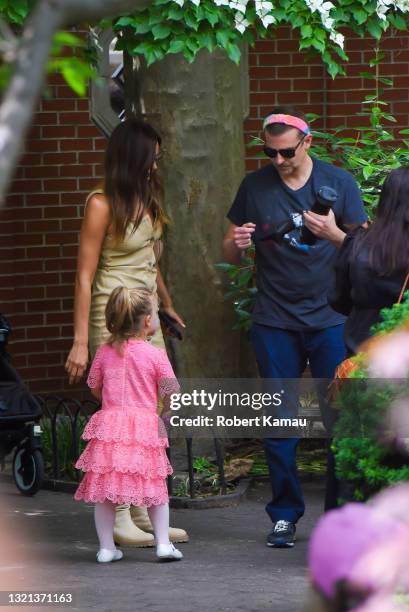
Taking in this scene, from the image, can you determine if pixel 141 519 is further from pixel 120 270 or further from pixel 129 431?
pixel 120 270

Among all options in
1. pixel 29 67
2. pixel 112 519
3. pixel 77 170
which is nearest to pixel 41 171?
pixel 77 170

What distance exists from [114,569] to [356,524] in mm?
3993

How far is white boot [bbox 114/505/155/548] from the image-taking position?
632 cm

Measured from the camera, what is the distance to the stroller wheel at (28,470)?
7.62 metres

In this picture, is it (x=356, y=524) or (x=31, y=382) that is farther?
(x=31, y=382)

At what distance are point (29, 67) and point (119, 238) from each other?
4.06 metres

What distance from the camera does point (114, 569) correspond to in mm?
5910

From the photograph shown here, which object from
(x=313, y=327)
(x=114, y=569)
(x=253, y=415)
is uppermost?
(x=313, y=327)

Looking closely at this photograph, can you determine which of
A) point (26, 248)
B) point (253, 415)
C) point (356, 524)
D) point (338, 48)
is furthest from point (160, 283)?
point (356, 524)

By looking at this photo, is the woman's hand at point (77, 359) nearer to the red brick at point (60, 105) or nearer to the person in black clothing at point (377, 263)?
the person in black clothing at point (377, 263)

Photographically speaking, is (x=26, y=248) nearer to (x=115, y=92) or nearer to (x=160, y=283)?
(x=115, y=92)

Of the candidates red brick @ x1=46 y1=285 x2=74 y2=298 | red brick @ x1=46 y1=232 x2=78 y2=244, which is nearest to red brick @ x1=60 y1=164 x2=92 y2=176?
red brick @ x1=46 y1=232 x2=78 y2=244

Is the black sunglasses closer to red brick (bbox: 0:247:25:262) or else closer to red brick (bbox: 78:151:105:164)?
red brick (bbox: 78:151:105:164)

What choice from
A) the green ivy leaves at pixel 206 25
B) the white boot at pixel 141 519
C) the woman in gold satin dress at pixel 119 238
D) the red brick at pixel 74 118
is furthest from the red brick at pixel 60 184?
the white boot at pixel 141 519
